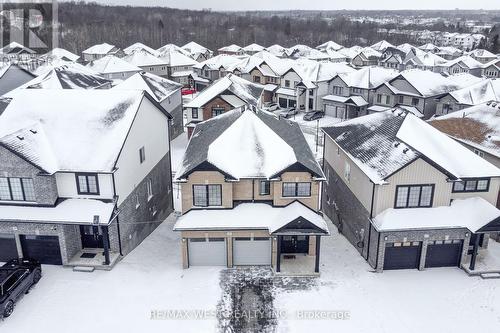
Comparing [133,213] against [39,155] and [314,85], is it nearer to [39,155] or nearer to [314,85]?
[39,155]

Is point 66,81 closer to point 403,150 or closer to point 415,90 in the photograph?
point 403,150

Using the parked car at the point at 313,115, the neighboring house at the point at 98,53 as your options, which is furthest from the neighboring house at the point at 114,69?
the neighboring house at the point at 98,53

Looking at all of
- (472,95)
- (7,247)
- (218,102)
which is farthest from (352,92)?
(7,247)

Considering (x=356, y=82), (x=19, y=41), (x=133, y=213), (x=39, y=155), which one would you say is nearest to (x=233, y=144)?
(x=133, y=213)

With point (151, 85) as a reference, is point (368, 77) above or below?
below

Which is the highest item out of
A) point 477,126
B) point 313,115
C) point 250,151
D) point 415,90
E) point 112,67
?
point 250,151

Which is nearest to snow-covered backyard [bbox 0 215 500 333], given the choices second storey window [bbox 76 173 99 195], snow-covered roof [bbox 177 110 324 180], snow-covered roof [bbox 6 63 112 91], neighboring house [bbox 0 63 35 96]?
second storey window [bbox 76 173 99 195]
